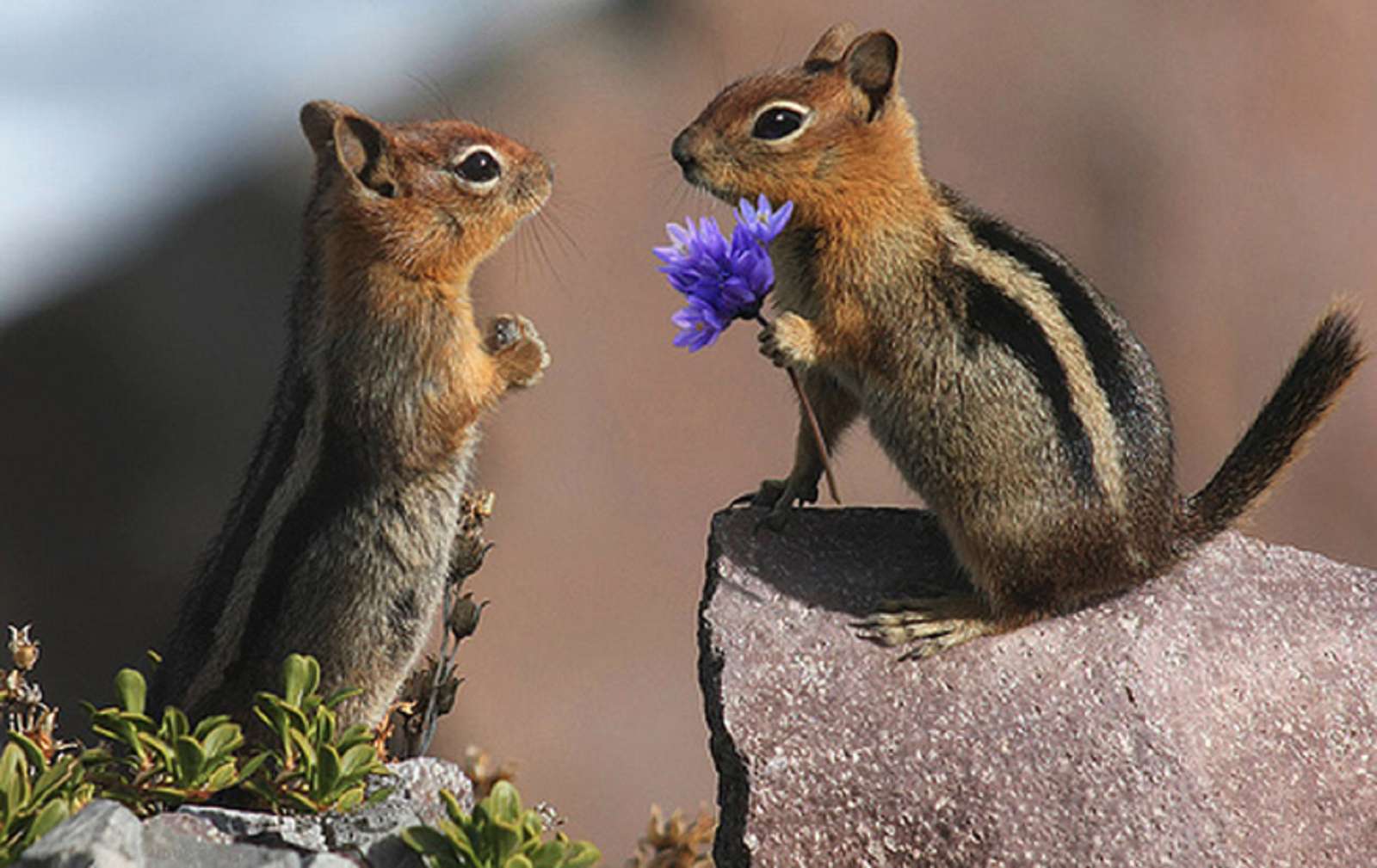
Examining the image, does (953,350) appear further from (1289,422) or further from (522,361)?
(522,361)

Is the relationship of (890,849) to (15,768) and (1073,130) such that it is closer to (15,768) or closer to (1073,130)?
(15,768)

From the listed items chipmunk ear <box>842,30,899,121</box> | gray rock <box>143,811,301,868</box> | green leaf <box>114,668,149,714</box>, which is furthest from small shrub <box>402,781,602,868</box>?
chipmunk ear <box>842,30,899,121</box>

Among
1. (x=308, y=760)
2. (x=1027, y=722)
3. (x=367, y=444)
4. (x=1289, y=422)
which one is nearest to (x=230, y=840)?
(x=308, y=760)

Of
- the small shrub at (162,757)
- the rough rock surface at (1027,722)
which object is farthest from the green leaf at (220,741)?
the rough rock surface at (1027,722)

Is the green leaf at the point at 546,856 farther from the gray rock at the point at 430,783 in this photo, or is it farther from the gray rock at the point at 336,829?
the gray rock at the point at 430,783

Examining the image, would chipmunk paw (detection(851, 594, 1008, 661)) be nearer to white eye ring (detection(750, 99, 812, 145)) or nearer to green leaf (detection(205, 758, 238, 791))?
white eye ring (detection(750, 99, 812, 145))

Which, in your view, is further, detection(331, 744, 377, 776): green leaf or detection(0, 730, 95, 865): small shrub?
detection(331, 744, 377, 776): green leaf

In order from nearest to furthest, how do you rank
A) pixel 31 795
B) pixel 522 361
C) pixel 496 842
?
pixel 496 842, pixel 31 795, pixel 522 361

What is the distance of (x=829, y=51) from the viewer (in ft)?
10.0

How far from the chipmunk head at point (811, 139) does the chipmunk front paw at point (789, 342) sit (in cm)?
20

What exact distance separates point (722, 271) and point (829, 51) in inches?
21.8

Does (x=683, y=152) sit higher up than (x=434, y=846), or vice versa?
(x=683, y=152)

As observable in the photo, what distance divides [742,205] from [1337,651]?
4.18 feet

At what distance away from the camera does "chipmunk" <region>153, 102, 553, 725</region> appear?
9.94ft
